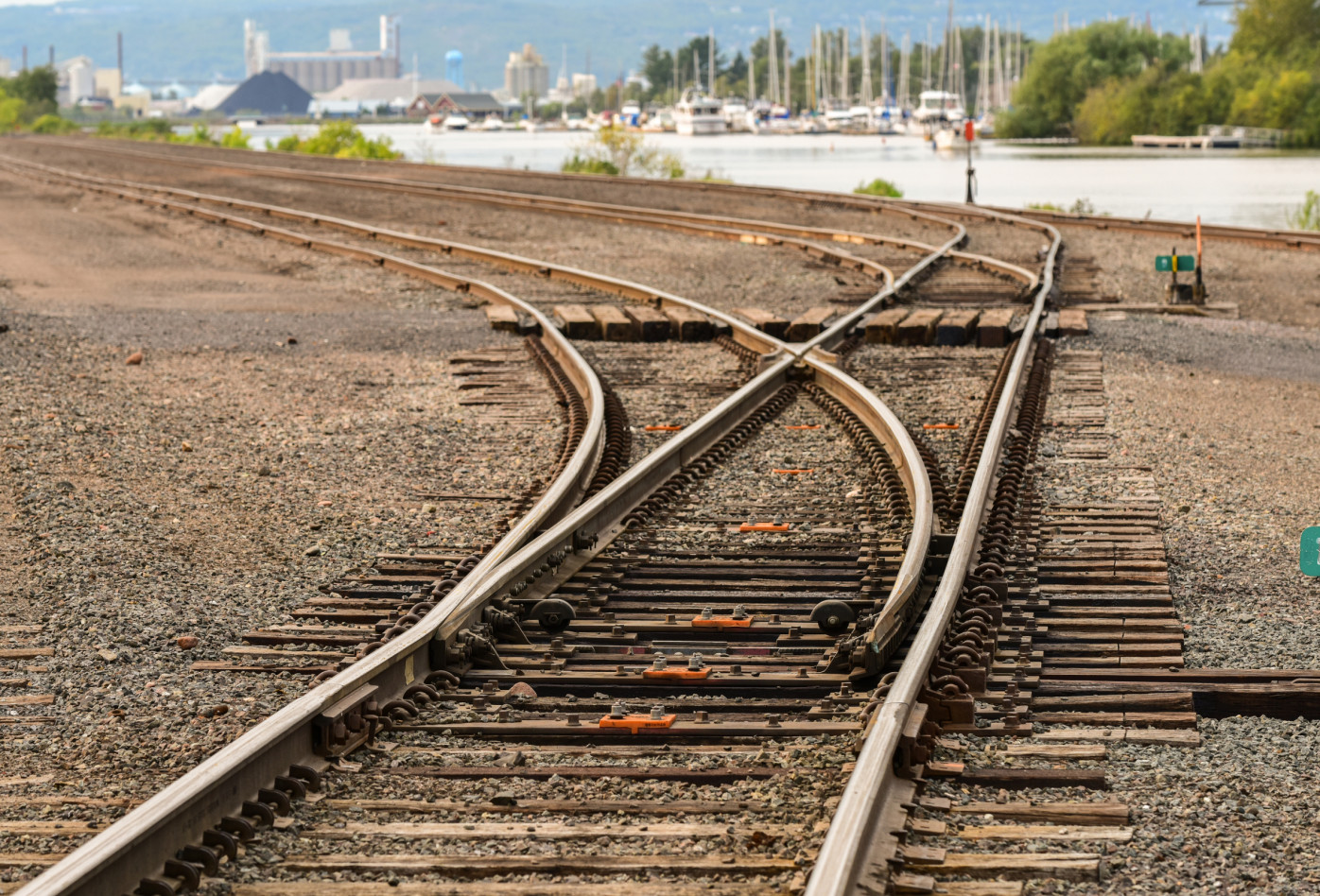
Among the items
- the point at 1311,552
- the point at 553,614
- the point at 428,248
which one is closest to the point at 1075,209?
the point at 428,248

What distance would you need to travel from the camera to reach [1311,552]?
488 cm

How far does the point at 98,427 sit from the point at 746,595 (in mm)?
5539

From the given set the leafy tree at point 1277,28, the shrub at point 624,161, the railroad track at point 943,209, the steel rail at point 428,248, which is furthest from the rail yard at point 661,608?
the leafy tree at point 1277,28

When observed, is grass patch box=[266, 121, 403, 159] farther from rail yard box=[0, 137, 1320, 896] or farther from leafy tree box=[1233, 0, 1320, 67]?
leafy tree box=[1233, 0, 1320, 67]

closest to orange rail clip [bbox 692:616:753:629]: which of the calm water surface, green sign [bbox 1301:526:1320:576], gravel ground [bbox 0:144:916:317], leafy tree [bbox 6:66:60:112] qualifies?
green sign [bbox 1301:526:1320:576]

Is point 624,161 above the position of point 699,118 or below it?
below

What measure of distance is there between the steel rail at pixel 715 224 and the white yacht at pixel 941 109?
4185 inches

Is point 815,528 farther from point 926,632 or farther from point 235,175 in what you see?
point 235,175

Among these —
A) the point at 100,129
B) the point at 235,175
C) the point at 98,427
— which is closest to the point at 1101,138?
the point at 100,129

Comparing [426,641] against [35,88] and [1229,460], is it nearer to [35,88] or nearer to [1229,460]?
[1229,460]

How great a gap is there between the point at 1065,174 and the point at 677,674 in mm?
67955

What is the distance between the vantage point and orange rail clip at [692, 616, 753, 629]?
5.99 m

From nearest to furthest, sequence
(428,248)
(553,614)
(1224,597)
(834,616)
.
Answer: (834,616) < (553,614) < (1224,597) < (428,248)

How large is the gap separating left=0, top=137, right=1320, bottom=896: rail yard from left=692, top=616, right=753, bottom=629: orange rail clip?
1 centimetres
